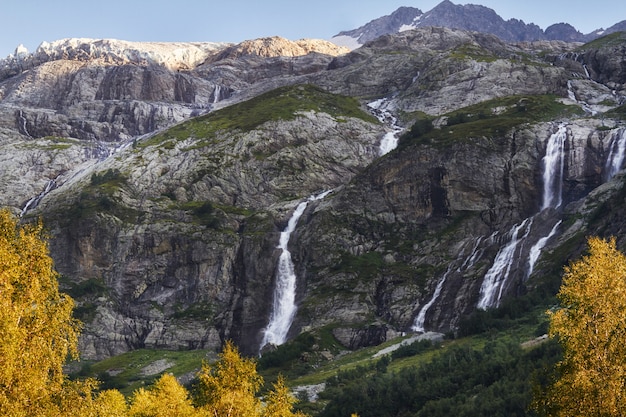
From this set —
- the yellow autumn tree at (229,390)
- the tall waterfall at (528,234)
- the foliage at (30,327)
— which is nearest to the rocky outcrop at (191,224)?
the tall waterfall at (528,234)

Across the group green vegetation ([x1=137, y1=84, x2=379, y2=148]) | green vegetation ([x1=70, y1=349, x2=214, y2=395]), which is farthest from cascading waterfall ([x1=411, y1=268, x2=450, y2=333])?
green vegetation ([x1=137, y1=84, x2=379, y2=148])

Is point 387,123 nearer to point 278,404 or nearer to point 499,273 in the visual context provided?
point 499,273

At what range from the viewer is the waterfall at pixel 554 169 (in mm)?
106875

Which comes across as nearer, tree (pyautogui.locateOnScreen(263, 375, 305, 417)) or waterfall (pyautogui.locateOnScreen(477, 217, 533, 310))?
tree (pyautogui.locateOnScreen(263, 375, 305, 417))

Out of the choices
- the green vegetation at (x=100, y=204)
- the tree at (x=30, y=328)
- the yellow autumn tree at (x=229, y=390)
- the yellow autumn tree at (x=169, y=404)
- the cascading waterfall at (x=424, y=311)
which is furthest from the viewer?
the green vegetation at (x=100, y=204)

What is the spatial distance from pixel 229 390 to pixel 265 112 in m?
143

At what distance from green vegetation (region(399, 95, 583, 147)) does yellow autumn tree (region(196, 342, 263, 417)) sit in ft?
310

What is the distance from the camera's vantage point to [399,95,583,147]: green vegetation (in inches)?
4860

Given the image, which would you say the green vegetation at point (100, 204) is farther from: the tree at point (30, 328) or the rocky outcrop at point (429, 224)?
the tree at point (30, 328)

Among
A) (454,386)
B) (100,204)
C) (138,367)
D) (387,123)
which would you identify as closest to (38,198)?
(100,204)

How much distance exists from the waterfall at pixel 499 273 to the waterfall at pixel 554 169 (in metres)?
9.81

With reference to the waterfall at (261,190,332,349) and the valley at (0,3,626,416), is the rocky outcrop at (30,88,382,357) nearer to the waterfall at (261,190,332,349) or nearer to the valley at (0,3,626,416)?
the valley at (0,3,626,416)

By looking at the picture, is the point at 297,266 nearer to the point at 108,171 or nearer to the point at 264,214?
the point at 264,214

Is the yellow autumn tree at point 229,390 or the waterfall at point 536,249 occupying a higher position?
the yellow autumn tree at point 229,390
